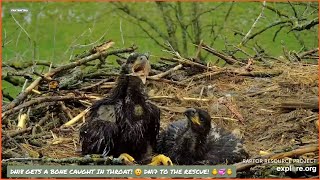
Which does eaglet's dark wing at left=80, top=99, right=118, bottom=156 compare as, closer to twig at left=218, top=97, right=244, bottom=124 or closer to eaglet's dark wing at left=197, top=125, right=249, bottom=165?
eaglet's dark wing at left=197, top=125, right=249, bottom=165

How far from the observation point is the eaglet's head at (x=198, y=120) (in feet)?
17.1

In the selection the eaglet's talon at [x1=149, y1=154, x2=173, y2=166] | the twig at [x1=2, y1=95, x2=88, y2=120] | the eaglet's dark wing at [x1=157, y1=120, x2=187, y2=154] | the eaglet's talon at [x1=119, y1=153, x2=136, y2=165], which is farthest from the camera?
the twig at [x1=2, y1=95, x2=88, y2=120]

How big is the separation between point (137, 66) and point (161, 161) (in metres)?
0.70

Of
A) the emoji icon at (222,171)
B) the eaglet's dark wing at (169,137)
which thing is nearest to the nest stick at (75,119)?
the eaglet's dark wing at (169,137)

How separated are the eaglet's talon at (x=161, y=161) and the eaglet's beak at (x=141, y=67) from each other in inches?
22.8

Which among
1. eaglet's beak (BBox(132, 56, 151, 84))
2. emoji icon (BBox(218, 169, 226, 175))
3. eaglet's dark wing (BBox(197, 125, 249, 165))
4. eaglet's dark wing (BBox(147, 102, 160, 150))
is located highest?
eaglet's beak (BBox(132, 56, 151, 84))

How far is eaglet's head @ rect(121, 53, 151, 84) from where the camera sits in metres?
5.20

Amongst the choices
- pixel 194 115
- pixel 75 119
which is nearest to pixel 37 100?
pixel 75 119

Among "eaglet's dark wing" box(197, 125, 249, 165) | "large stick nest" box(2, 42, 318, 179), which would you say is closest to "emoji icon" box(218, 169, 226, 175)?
"eaglet's dark wing" box(197, 125, 249, 165)

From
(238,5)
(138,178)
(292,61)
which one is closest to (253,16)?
(238,5)

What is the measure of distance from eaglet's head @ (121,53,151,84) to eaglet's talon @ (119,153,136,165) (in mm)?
563

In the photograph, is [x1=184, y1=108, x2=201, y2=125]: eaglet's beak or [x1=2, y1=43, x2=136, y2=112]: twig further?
[x1=2, y1=43, x2=136, y2=112]: twig

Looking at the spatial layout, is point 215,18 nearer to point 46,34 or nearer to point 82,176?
point 46,34

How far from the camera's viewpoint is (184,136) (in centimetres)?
530
